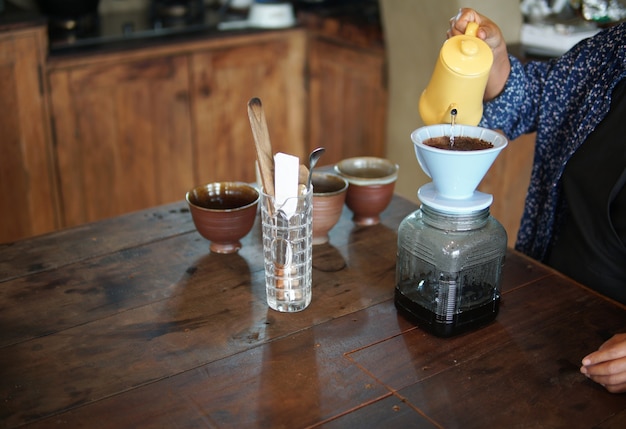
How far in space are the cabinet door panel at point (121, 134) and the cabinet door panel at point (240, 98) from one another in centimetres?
8

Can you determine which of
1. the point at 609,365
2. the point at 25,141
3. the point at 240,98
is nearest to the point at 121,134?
the point at 25,141

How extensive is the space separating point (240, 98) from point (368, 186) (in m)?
1.81

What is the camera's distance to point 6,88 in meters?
2.74

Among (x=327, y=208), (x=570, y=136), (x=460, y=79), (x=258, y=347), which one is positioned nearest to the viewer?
(x=258, y=347)

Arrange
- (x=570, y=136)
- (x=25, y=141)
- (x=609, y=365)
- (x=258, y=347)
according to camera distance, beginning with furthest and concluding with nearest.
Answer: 1. (x=25, y=141)
2. (x=570, y=136)
3. (x=258, y=347)
4. (x=609, y=365)

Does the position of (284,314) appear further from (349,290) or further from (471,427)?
(471,427)

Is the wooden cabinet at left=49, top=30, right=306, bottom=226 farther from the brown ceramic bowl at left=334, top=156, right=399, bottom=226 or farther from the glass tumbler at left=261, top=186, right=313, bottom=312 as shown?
the glass tumbler at left=261, top=186, right=313, bottom=312

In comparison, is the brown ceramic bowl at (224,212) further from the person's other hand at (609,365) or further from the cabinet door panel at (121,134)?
the cabinet door panel at (121,134)

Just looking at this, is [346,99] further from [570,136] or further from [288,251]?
[288,251]

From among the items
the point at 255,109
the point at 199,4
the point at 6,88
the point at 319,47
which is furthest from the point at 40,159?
the point at 255,109

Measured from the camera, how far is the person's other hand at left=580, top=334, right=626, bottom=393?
1.11 m

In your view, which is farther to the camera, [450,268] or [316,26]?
[316,26]

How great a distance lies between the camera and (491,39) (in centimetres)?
158

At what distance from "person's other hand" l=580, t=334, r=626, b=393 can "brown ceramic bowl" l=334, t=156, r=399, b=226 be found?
0.59 meters
